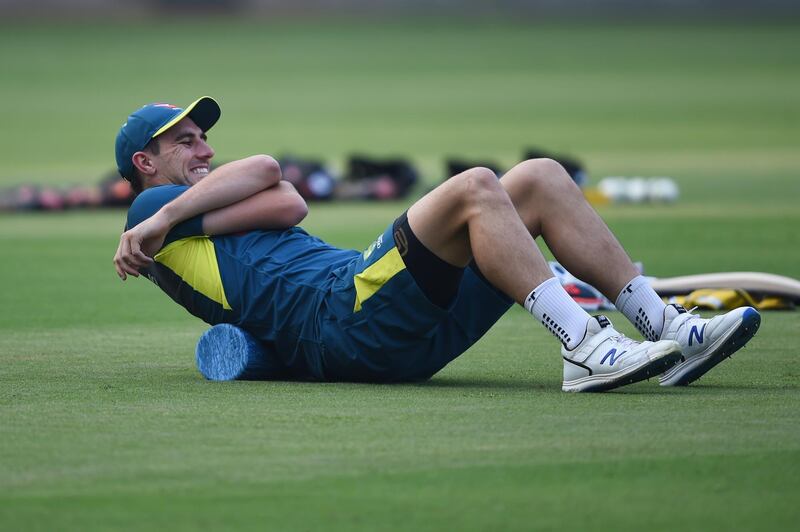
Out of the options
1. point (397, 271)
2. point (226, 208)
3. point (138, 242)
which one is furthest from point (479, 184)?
point (138, 242)

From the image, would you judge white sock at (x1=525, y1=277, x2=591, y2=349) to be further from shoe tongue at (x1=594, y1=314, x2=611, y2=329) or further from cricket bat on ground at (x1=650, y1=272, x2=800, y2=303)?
cricket bat on ground at (x1=650, y1=272, x2=800, y2=303)

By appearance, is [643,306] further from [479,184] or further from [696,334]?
[479,184]

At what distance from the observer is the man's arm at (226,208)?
5902mm

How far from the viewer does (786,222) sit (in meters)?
14.2

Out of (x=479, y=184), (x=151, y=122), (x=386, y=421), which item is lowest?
(x=386, y=421)

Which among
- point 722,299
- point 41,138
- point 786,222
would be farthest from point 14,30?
point 722,299

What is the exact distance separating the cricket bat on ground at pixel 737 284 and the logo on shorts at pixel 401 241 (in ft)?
10.5

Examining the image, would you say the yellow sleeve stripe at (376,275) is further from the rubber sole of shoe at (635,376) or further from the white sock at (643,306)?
the white sock at (643,306)

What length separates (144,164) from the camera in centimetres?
631

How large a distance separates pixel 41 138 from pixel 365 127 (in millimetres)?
6047

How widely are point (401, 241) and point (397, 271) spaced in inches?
4.0

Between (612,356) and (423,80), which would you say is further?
(423,80)

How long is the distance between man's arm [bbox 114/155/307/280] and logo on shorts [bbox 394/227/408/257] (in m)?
0.59

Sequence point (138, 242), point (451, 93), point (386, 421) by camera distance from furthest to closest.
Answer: point (451, 93) < point (138, 242) < point (386, 421)
